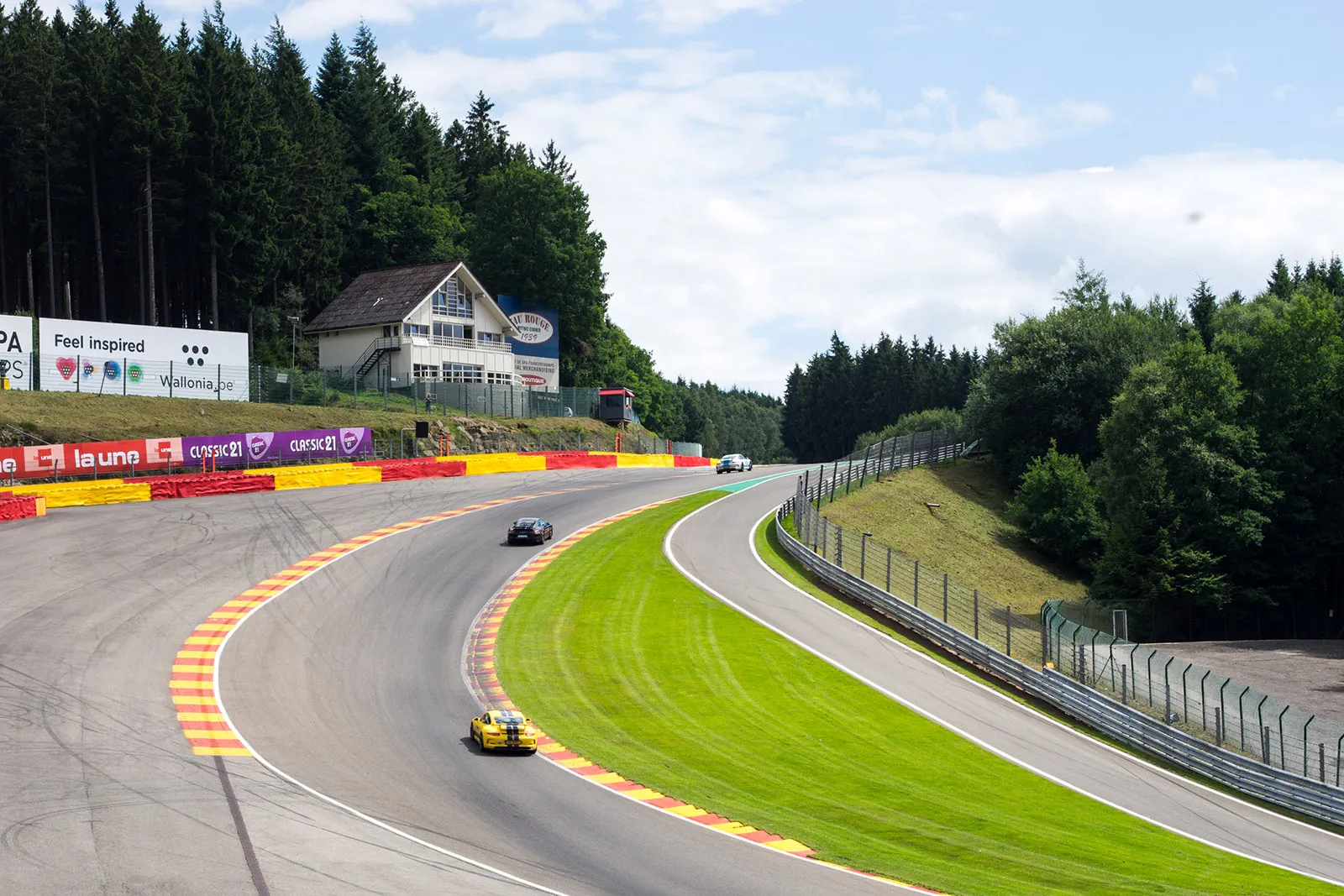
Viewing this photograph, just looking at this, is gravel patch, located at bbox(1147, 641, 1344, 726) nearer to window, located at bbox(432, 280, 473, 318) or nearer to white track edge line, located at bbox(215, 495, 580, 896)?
white track edge line, located at bbox(215, 495, 580, 896)

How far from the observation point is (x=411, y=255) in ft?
372

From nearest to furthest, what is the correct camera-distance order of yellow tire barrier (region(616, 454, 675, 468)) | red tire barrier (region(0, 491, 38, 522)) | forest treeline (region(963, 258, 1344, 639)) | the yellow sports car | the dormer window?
1. the yellow sports car
2. red tire barrier (region(0, 491, 38, 522))
3. forest treeline (region(963, 258, 1344, 639))
4. yellow tire barrier (region(616, 454, 675, 468))
5. the dormer window

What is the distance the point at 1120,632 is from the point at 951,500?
2650 cm

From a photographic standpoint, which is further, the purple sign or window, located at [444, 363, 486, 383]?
window, located at [444, 363, 486, 383]

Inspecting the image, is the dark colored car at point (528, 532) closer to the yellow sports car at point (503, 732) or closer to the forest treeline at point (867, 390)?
the yellow sports car at point (503, 732)

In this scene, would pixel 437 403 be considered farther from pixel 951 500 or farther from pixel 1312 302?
pixel 1312 302

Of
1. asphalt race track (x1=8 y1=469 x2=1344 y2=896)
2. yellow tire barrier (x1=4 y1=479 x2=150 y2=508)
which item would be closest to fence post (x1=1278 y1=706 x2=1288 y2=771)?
asphalt race track (x1=8 y1=469 x2=1344 y2=896)

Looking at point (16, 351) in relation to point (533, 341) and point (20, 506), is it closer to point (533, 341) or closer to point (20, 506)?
point (20, 506)

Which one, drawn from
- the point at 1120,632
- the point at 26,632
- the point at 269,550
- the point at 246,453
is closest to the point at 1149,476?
the point at 1120,632

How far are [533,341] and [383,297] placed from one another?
50.3ft

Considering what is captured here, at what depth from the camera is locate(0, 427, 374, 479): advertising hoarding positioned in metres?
51.2

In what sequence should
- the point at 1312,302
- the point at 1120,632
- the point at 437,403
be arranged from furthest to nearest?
the point at 437,403 < the point at 1312,302 < the point at 1120,632

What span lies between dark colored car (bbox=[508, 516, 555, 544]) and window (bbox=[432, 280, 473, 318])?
154 ft

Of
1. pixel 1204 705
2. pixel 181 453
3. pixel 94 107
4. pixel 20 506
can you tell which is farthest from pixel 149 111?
pixel 1204 705
